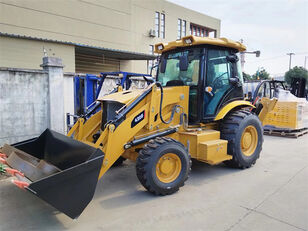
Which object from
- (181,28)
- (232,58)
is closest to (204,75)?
(232,58)

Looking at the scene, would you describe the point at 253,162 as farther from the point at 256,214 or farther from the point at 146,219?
the point at 146,219

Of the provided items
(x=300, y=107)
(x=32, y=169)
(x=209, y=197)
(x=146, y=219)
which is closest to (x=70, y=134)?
(x=32, y=169)

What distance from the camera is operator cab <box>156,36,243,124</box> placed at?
4.48m

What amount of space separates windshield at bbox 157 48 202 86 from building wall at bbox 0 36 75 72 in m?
8.27

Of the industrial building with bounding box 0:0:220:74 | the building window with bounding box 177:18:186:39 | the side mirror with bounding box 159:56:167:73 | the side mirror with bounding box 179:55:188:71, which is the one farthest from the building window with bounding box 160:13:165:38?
the side mirror with bounding box 179:55:188:71

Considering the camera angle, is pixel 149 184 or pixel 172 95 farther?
pixel 172 95

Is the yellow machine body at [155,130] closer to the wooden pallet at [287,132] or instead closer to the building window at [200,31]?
the wooden pallet at [287,132]

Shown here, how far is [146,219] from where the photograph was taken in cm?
304

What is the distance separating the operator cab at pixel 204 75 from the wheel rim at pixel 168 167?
1.06 metres

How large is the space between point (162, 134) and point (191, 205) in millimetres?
1210

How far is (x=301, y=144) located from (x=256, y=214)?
512cm

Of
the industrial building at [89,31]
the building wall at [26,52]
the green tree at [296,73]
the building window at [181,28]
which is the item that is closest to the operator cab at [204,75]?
the industrial building at [89,31]

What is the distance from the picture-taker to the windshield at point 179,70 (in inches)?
179

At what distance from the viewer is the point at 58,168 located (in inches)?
143
